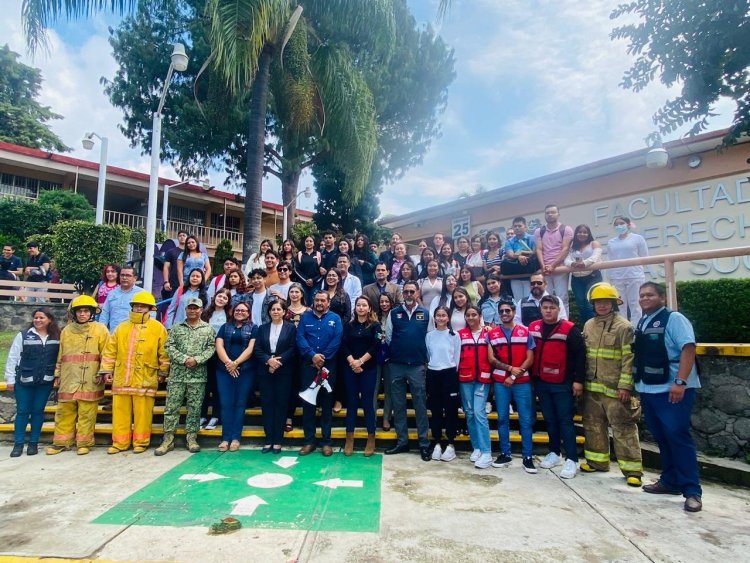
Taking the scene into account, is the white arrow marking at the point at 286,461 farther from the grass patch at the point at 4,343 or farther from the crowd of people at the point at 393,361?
the grass patch at the point at 4,343

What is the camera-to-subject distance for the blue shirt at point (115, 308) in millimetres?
6305

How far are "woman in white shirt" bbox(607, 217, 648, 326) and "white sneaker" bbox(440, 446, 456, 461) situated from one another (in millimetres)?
2952

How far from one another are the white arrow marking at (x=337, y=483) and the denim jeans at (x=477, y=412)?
1.53 metres

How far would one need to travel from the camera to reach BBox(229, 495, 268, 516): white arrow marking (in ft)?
12.0

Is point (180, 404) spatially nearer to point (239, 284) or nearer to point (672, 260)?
point (239, 284)

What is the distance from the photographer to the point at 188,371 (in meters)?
5.50

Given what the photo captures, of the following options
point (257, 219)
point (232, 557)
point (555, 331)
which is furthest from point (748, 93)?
point (257, 219)

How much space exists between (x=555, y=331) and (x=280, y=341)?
321 cm

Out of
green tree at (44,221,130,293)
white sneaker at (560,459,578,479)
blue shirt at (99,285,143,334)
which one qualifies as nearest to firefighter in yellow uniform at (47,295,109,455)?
blue shirt at (99,285,143,334)

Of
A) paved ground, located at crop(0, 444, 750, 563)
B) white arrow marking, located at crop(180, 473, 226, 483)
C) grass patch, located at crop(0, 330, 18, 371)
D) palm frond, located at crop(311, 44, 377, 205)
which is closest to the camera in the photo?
paved ground, located at crop(0, 444, 750, 563)

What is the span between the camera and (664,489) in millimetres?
4168

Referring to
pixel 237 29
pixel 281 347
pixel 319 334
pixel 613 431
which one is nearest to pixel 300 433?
pixel 281 347

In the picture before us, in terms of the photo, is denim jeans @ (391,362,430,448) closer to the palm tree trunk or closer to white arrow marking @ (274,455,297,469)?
white arrow marking @ (274,455,297,469)

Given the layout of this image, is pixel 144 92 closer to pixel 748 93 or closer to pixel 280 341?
pixel 280 341
